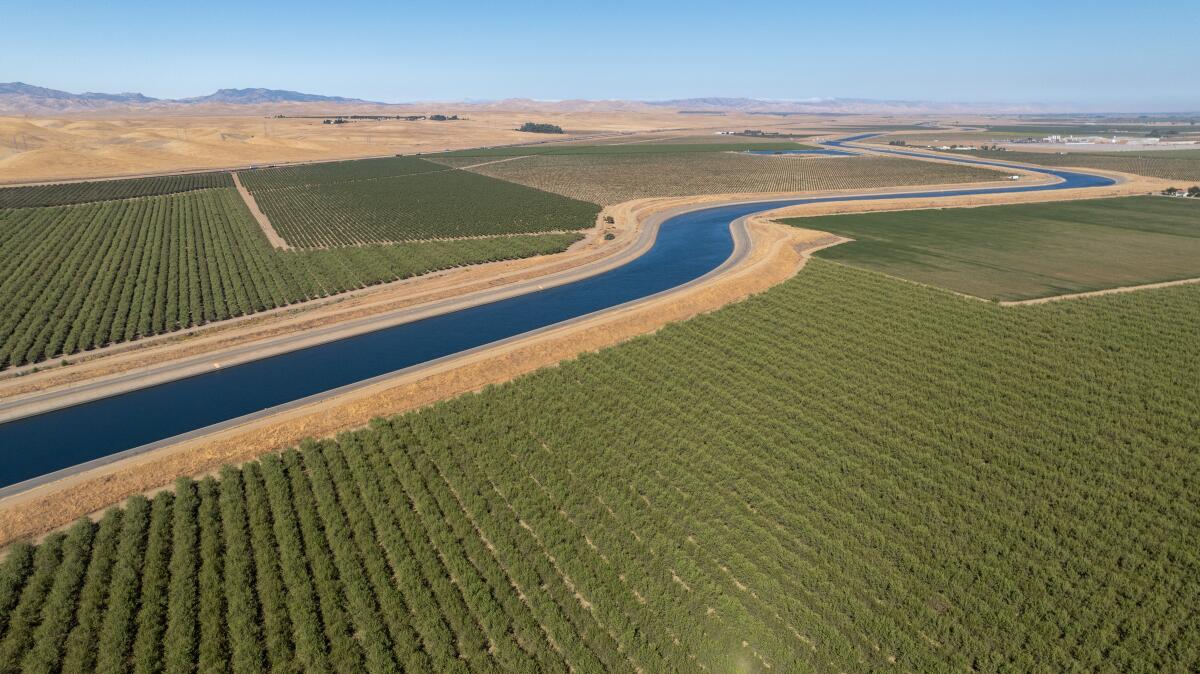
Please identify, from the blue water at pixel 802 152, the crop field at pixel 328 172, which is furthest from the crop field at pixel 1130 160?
the crop field at pixel 328 172

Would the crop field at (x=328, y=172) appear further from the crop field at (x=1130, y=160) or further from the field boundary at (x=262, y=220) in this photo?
the crop field at (x=1130, y=160)

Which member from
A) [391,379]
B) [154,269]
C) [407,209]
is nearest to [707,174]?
[407,209]

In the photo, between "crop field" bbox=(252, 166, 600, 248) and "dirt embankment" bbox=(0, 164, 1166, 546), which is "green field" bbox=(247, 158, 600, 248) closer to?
"crop field" bbox=(252, 166, 600, 248)

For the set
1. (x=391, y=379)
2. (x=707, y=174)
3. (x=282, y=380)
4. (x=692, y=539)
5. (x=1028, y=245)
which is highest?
(x=707, y=174)

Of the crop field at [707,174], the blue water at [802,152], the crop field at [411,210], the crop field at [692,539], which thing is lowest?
the crop field at [692,539]

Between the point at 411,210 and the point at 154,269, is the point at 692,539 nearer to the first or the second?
the point at 154,269

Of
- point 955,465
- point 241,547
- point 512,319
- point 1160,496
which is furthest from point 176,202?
point 1160,496
